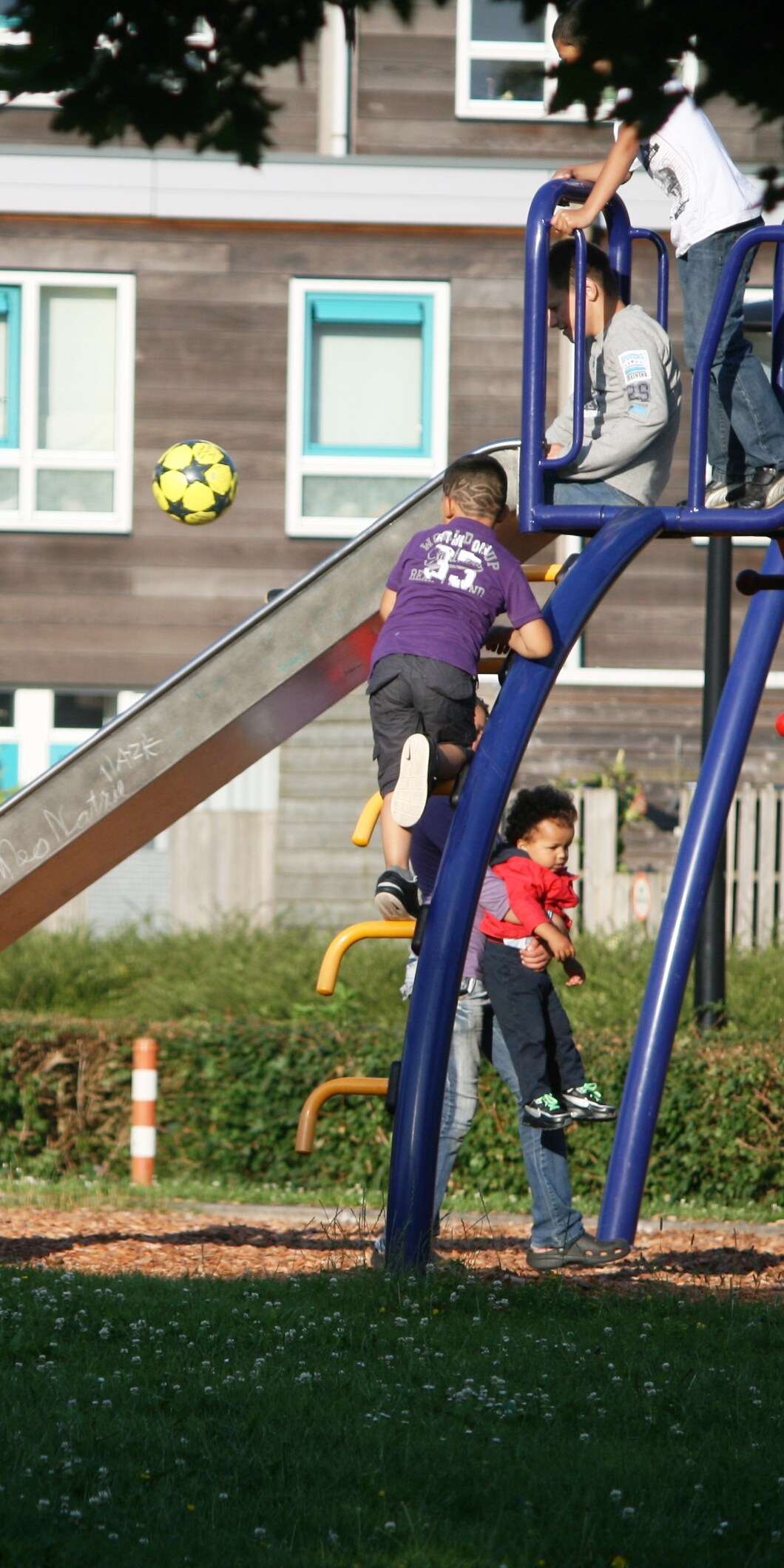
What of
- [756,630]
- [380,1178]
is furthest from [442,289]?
[756,630]

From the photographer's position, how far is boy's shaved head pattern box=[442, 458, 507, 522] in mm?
5930

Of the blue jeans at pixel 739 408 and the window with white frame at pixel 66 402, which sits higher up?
the window with white frame at pixel 66 402

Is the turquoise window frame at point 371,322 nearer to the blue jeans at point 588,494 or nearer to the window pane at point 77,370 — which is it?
the window pane at point 77,370

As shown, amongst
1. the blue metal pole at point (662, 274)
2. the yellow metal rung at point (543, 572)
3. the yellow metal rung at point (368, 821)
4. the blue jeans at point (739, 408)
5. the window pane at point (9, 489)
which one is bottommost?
the yellow metal rung at point (368, 821)

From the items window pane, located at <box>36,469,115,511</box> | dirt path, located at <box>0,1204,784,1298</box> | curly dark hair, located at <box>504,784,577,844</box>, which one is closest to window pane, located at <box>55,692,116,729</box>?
window pane, located at <box>36,469,115,511</box>

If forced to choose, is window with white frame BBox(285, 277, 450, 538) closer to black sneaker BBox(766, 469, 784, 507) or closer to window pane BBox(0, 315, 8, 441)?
window pane BBox(0, 315, 8, 441)

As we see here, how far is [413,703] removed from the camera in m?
5.72

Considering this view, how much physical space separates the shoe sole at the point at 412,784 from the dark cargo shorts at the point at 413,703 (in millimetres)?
212

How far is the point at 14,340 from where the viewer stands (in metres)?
15.9

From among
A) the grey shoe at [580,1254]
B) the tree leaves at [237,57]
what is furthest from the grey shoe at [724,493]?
the grey shoe at [580,1254]

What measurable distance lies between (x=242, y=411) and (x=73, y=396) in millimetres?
1539

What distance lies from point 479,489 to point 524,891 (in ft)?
4.42

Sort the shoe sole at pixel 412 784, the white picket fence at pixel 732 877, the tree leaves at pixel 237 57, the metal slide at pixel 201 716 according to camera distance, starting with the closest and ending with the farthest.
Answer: the tree leaves at pixel 237 57
the shoe sole at pixel 412 784
the metal slide at pixel 201 716
the white picket fence at pixel 732 877

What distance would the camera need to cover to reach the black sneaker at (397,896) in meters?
5.69
